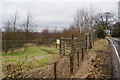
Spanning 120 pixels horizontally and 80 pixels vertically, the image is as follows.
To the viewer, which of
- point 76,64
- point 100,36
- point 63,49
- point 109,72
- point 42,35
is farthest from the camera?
point 100,36

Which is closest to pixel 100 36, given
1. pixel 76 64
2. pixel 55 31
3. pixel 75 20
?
pixel 75 20

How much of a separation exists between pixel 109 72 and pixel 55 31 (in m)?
23.8

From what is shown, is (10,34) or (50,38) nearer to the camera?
(10,34)

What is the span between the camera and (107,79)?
15.5 feet

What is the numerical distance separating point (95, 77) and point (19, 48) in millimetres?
16983

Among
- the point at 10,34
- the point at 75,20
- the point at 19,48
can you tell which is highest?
the point at 75,20

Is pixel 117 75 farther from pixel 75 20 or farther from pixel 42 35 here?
pixel 75 20

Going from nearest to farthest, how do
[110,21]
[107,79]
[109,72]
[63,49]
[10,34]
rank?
[107,79]
[109,72]
[63,49]
[10,34]
[110,21]

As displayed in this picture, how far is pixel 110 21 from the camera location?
53938 millimetres

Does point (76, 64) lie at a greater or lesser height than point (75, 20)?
lesser

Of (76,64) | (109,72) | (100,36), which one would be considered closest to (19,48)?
(76,64)

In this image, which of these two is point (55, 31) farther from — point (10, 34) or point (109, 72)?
point (109, 72)

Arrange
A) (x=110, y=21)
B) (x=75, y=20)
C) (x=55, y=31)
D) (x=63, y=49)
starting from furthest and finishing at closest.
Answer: (x=110, y=21) → (x=75, y=20) → (x=55, y=31) → (x=63, y=49)

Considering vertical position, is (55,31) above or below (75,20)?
A: below
